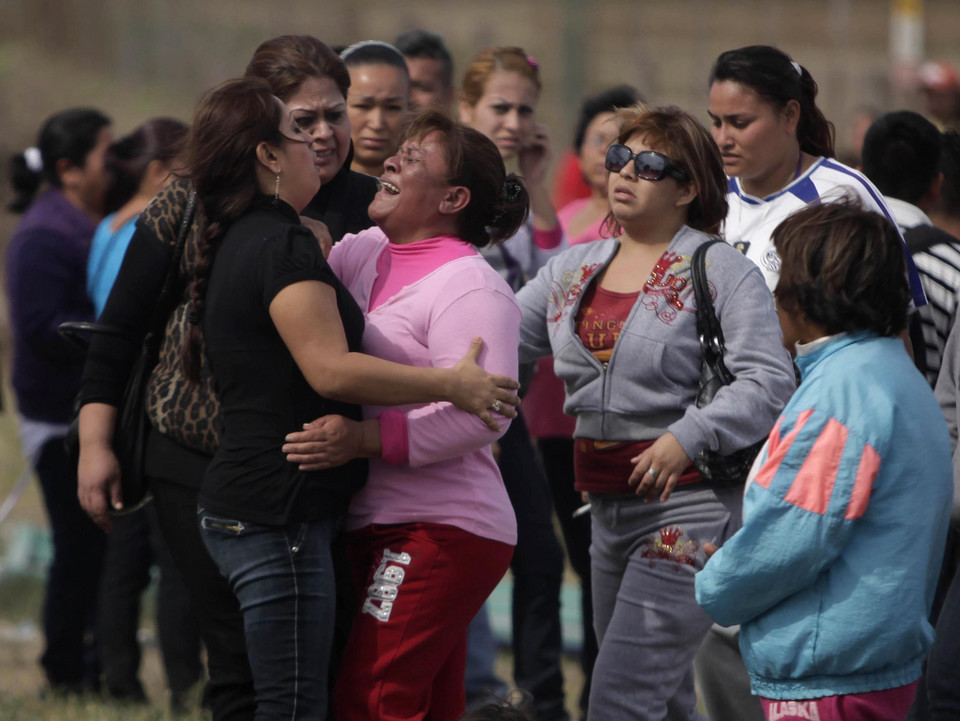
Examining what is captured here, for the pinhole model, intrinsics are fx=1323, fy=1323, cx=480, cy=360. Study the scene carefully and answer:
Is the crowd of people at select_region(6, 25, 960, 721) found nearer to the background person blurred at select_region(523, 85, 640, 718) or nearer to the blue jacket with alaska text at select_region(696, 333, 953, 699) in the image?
the blue jacket with alaska text at select_region(696, 333, 953, 699)

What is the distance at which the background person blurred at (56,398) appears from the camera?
5418 mm

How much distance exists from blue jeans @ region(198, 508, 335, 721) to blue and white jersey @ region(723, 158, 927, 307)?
5.18 ft

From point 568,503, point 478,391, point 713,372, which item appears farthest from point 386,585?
point 568,503

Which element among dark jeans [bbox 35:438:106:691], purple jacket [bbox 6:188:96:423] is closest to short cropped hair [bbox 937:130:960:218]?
purple jacket [bbox 6:188:96:423]

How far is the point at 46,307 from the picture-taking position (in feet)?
17.7

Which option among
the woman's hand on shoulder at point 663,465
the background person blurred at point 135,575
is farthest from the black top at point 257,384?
the background person blurred at point 135,575

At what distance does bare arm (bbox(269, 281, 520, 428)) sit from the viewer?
9.13 ft

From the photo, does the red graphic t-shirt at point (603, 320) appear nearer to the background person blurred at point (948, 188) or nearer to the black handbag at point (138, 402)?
the black handbag at point (138, 402)

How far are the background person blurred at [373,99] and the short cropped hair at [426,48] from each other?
3.42 ft

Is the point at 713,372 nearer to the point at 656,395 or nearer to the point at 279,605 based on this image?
the point at 656,395

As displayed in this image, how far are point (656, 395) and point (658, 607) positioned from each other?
0.53 m

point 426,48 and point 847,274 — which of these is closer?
point 847,274

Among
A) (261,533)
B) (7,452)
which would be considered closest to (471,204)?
(261,533)

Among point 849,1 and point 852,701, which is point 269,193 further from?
point 849,1
